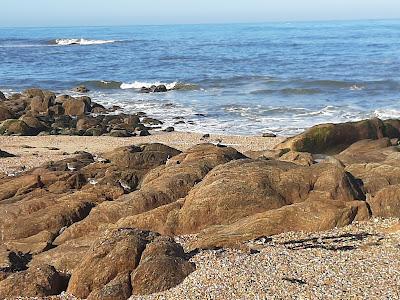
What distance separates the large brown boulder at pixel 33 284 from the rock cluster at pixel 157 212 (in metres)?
0.02

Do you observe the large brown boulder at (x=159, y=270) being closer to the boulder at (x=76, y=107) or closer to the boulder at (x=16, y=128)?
the boulder at (x=16, y=128)

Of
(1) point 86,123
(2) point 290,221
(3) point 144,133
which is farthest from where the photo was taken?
(1) point 86,123

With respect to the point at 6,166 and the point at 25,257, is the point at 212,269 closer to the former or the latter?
the point at 25,257

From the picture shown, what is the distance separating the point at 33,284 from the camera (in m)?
9.86

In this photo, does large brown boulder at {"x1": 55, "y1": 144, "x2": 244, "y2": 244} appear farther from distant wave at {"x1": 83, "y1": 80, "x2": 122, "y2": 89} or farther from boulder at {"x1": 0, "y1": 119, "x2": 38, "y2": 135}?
distant wave at {"x1": 83, "y1": 80, "x2": 122, "y2": 89}

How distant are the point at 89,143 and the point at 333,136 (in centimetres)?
1173

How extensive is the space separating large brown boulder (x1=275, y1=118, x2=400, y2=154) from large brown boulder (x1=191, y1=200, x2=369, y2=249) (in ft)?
23.3

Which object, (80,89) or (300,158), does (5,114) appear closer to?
(80,89)

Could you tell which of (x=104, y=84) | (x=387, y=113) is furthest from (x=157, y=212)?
(x=104, y=84)

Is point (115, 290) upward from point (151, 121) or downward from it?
upward

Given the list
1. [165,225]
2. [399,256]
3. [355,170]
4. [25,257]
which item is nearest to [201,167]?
[165,225]

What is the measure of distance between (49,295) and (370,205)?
23.7 ft

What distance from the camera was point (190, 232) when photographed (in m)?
12.4

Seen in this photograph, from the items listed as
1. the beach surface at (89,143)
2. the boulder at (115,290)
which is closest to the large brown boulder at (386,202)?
the boulder at (115,290)
